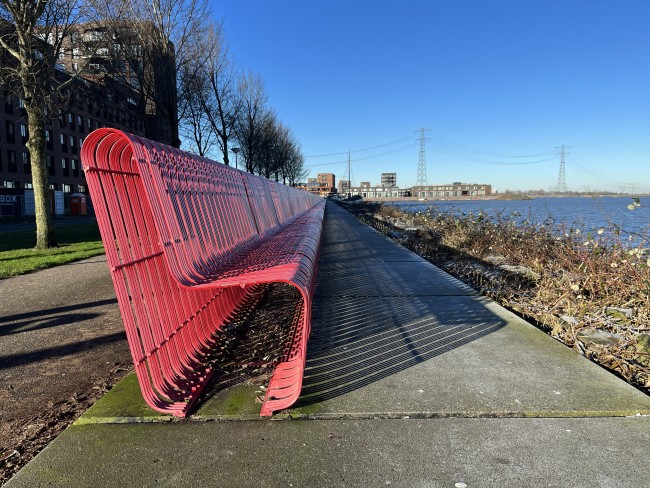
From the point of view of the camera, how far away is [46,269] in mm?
8391

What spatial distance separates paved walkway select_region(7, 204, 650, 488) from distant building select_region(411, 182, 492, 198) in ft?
378

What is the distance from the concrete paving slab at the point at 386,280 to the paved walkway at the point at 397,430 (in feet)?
6.51

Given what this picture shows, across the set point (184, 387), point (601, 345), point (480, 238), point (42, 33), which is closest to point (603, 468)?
point (601, 345)

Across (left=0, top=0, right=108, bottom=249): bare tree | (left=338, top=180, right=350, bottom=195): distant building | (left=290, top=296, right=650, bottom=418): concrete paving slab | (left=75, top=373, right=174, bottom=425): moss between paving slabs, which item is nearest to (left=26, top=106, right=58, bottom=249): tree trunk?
(left=0, top=0, right=108, bottom=249): bare tree

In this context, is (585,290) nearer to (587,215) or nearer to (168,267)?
(168,267)

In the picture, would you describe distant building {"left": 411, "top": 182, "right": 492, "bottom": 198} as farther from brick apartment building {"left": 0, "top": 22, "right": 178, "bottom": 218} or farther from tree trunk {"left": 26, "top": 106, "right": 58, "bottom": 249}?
tree trunk {"left": 26, "top": 106, "right": 58, "bottom": 249}

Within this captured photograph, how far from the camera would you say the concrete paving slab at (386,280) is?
588cm

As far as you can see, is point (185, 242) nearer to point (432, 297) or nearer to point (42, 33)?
point (432, 297)

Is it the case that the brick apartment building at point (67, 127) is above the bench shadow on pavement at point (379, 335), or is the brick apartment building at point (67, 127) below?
above

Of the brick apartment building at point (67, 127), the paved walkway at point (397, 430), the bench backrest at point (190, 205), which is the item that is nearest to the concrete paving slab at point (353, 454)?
the paved walkway at point (397, 430)

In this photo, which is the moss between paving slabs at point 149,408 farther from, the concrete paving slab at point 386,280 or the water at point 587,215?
the water at point 587,215

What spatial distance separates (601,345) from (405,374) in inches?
69.0

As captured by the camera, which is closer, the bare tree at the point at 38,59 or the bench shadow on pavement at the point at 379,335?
the bench shadow on pavement at the point at 379,335

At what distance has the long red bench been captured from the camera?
8.38ft
